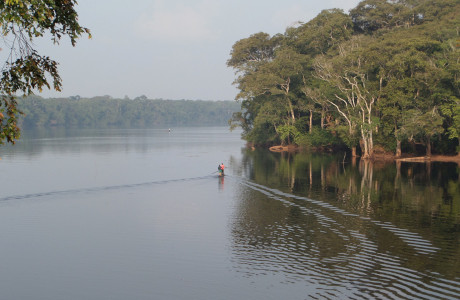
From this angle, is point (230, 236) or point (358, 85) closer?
point (230, 236)

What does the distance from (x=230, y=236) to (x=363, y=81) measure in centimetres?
3557

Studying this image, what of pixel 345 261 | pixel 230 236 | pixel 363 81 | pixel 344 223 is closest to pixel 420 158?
pixel 363 81

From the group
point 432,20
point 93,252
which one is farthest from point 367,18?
point 93,252

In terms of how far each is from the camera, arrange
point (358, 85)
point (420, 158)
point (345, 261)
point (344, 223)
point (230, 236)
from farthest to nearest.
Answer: point (358, 85), point (420, 158), point (344, 223), point (230, 236), point (345, 261)

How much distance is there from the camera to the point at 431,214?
25938 millimetres

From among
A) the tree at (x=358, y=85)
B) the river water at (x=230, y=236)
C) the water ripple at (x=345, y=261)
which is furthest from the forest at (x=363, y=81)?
the water ripple at (x=345, y=261)

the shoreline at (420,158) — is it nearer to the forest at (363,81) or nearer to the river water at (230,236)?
the forest at (363,81)

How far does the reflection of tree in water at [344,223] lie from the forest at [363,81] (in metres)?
9.69

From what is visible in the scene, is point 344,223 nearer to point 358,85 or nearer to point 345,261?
point 345,261

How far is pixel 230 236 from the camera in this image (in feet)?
72.2

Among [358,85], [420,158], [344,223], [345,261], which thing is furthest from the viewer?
[358,85]

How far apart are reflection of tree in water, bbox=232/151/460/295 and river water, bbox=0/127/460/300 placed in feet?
0.26

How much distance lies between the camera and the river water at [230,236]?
620 inches

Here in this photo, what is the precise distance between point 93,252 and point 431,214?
17.7 metres
